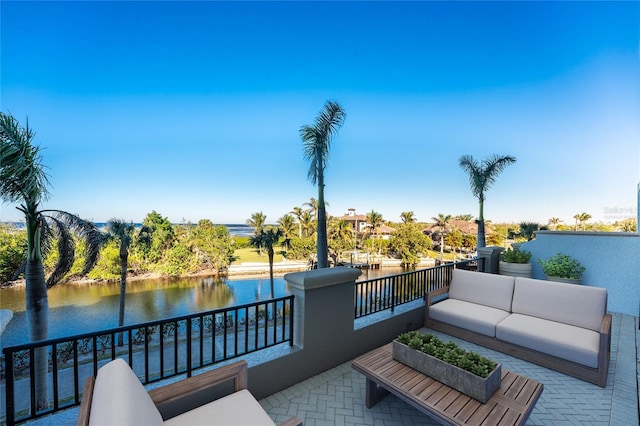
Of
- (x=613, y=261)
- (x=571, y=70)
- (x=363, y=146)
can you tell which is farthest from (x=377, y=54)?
(x=363, y=146)

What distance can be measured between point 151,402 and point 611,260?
299 inches

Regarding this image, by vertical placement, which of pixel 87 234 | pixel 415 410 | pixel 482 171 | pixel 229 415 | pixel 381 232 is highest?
pixel 482 171

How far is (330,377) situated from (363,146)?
23615mm

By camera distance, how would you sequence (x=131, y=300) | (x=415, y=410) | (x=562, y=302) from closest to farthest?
(x=415, y=410), (x=562, y=302), (x=131, y=300)

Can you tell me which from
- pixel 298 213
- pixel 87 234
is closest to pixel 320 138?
pixel 87 234

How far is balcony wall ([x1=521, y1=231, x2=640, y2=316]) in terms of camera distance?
16.2 feet

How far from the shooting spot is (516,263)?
6.01 meters

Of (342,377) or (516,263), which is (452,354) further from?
(516,263)

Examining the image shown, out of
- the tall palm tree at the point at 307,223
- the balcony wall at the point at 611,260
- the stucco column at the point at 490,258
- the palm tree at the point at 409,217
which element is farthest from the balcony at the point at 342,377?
the palm tree at the point at 409,217

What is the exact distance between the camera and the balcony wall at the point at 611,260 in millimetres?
4930

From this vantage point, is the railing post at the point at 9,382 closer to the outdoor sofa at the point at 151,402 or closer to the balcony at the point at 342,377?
the balcony at the point at 342,377

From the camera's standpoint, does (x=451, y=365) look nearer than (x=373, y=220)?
Yes

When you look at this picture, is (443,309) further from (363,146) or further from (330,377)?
(363,146)

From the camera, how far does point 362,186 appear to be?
34781mm
